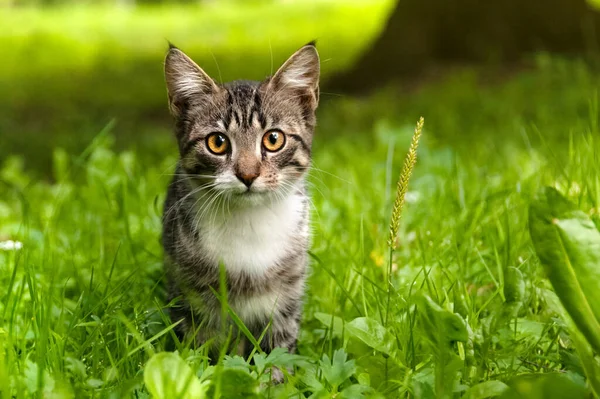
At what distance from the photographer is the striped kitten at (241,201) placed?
257 centimetres

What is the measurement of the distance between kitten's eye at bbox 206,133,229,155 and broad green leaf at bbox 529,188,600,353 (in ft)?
3.93

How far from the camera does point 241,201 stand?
2.56m

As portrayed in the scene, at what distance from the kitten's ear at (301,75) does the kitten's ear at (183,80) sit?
10.3 inches

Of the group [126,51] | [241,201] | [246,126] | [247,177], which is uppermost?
[246,126]

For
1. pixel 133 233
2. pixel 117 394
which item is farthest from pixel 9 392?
pixel 133 233

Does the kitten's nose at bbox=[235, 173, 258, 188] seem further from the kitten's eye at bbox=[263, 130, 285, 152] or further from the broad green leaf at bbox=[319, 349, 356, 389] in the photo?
the broad green leaf at bbox=[319, 349, 356, 389]

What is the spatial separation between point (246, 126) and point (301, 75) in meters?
0.34

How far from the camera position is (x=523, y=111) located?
249 inches

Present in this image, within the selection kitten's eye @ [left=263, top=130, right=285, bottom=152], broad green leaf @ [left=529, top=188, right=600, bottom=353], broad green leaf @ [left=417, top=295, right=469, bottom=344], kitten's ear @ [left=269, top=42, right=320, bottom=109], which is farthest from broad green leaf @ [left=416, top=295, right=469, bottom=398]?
kitten's ear @ [left=269, top=42, right=320, bottom=109]

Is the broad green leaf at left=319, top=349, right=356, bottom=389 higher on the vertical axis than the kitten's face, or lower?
lower

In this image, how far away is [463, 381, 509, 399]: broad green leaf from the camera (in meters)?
1.79

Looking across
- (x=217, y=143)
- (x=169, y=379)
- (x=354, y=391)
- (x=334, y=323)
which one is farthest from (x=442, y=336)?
(x=217, y=143)

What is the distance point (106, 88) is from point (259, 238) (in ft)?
30.2

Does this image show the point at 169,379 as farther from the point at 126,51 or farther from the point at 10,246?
the point at 126,51
